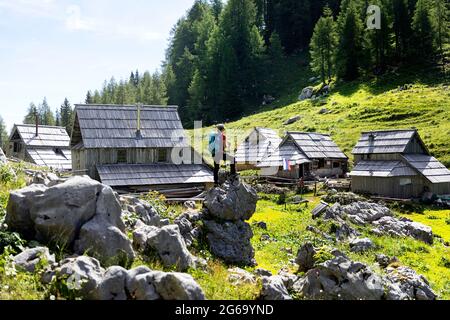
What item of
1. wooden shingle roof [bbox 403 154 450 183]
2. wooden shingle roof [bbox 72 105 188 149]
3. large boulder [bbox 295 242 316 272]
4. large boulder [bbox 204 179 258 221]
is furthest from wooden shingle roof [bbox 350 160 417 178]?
large boulder [bbox 295 242 316 272]

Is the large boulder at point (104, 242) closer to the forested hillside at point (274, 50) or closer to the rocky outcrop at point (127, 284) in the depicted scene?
the rocky outcrop at point (127, 284)

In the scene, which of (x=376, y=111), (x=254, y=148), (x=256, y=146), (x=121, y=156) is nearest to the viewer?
(x=121, y=156)

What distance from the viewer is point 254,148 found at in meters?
53.5

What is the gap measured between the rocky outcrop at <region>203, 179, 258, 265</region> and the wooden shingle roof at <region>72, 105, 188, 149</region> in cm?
1398

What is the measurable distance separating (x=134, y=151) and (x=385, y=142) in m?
26.4

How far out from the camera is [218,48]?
305 ft

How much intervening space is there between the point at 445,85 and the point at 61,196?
6429 cm

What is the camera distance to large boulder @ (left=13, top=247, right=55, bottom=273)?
9.37 meters

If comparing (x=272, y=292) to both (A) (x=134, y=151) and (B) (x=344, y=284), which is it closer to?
(B) (x=344, y=284)

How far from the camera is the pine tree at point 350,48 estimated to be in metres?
74.0

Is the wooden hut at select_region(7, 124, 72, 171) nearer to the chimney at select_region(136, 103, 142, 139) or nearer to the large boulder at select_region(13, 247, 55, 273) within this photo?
the chimney at select_region(136, 103, 142, 139)

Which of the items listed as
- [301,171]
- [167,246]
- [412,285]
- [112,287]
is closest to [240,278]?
[167,246]

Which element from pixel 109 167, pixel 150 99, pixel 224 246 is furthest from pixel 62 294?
pixel 150 99

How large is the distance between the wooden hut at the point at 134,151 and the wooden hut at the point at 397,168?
740 inches
